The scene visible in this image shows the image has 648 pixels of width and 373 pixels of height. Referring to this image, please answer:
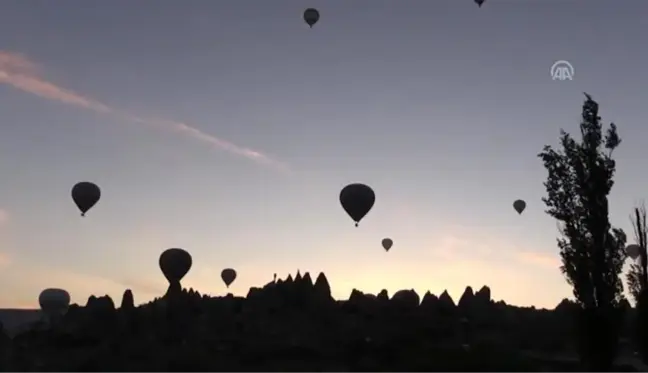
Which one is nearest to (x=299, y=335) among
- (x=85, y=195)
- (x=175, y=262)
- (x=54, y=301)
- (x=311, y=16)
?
(x=175, y=262)

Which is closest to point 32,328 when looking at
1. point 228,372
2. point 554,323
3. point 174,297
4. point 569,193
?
point 174,297

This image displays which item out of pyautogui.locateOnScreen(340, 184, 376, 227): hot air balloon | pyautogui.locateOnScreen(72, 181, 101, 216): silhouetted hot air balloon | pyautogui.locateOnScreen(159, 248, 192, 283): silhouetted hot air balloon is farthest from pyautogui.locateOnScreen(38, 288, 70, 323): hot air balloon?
pyautogui.locateOnScreen(340, 184, 376, 227): hot air balloon

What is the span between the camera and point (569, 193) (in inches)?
1565

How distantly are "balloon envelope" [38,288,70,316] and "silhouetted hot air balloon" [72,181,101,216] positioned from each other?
25934 mm

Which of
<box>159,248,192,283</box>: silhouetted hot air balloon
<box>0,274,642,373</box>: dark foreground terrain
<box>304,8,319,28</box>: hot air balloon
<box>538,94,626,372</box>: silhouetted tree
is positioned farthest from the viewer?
<box>159,248,192,283</box>: silhouetted hot air balloon

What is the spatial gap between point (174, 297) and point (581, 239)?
37070 millimetres

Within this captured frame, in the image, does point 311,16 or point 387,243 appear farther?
point 387,243

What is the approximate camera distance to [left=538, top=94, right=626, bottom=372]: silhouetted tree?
38750 mm

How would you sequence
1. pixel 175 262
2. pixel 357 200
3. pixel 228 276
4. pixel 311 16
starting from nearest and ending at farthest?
pixel 357 200 < pixel 311 16 < pixel 175 262 < pixel 228 276

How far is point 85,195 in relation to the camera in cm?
5688

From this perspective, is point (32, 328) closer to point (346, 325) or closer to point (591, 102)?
point (346, 325)

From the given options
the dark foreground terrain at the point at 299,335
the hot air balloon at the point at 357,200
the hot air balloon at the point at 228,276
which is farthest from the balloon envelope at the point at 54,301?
the hot air balloon at the point at 357,200

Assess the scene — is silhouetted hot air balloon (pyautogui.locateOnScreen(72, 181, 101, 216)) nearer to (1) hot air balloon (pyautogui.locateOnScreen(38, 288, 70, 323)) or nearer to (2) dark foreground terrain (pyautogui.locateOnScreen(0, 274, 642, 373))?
(2) dark foreground terrain (pyautogui.locateOnScreen(0, 274, 642, 373))

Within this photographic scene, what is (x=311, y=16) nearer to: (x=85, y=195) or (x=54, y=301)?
(x=85, y=195)
